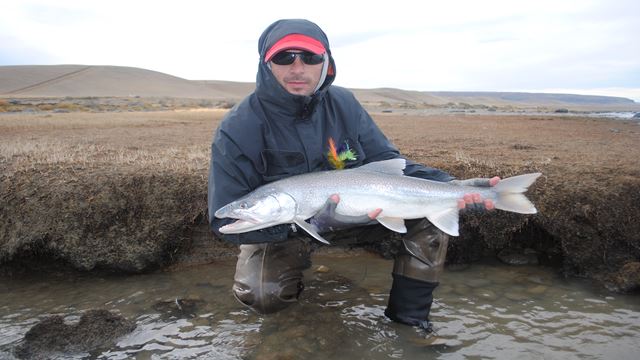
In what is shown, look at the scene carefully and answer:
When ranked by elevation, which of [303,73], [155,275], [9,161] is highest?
[303,73]

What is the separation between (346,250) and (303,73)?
299 centimetres

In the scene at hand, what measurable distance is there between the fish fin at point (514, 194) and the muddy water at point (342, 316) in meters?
1.24

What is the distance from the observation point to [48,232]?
5.87 metres

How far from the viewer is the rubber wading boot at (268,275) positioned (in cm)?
444

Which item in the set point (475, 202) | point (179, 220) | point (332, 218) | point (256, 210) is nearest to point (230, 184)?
point (256, 210)

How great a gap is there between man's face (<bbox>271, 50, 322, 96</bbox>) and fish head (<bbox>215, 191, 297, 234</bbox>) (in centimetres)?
105

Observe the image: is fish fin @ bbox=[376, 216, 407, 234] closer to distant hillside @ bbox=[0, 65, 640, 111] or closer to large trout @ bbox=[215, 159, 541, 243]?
large trout @ bbox=[215, 159, 541, 243]

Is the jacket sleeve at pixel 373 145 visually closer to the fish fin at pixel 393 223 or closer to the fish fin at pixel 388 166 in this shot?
the fish fin at pixel 388 166

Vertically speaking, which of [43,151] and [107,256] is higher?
[43,151]

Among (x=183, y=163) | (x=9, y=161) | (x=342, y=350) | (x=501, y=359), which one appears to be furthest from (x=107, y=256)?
(x=501, y=359)

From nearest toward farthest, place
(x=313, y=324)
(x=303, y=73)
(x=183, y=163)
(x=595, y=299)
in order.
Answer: (x=303, y=73), (x=313, y=324), (x=595, y=299), (x=183, y=163)

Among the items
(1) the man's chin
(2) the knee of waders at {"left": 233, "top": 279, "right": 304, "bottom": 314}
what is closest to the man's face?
(1) the man's chin

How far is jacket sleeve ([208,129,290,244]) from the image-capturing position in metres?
4.04

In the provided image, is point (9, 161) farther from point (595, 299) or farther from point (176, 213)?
point (595, 299)
